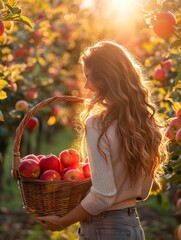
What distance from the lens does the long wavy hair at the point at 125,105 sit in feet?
9.43

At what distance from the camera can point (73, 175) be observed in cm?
305

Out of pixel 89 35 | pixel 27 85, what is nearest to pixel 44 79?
pixel 27 85

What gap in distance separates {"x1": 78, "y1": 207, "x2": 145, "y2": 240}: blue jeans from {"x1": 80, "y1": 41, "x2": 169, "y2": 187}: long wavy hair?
0.57 feet

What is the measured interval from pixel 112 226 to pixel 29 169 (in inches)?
17.9

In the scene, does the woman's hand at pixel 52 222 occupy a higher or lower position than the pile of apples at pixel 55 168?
lower

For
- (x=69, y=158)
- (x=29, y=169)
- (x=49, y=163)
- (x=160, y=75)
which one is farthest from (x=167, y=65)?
(x=29, y=169)

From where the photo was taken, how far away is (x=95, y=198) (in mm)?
2846

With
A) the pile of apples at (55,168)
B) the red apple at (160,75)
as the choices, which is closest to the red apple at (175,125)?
the pile of apples at (55,168)

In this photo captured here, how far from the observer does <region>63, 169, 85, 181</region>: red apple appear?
304 centimetres

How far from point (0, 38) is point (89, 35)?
A: 638 centimetres

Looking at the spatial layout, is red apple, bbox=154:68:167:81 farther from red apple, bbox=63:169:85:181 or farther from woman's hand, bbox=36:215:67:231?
woman's hand, bbox=36:215:67:231

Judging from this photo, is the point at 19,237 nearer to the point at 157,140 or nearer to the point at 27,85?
the point at 27,85

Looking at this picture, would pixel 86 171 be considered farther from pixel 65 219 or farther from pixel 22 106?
pixel 22 106

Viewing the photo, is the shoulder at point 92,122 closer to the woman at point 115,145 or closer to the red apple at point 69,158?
the woman at point 115,145
